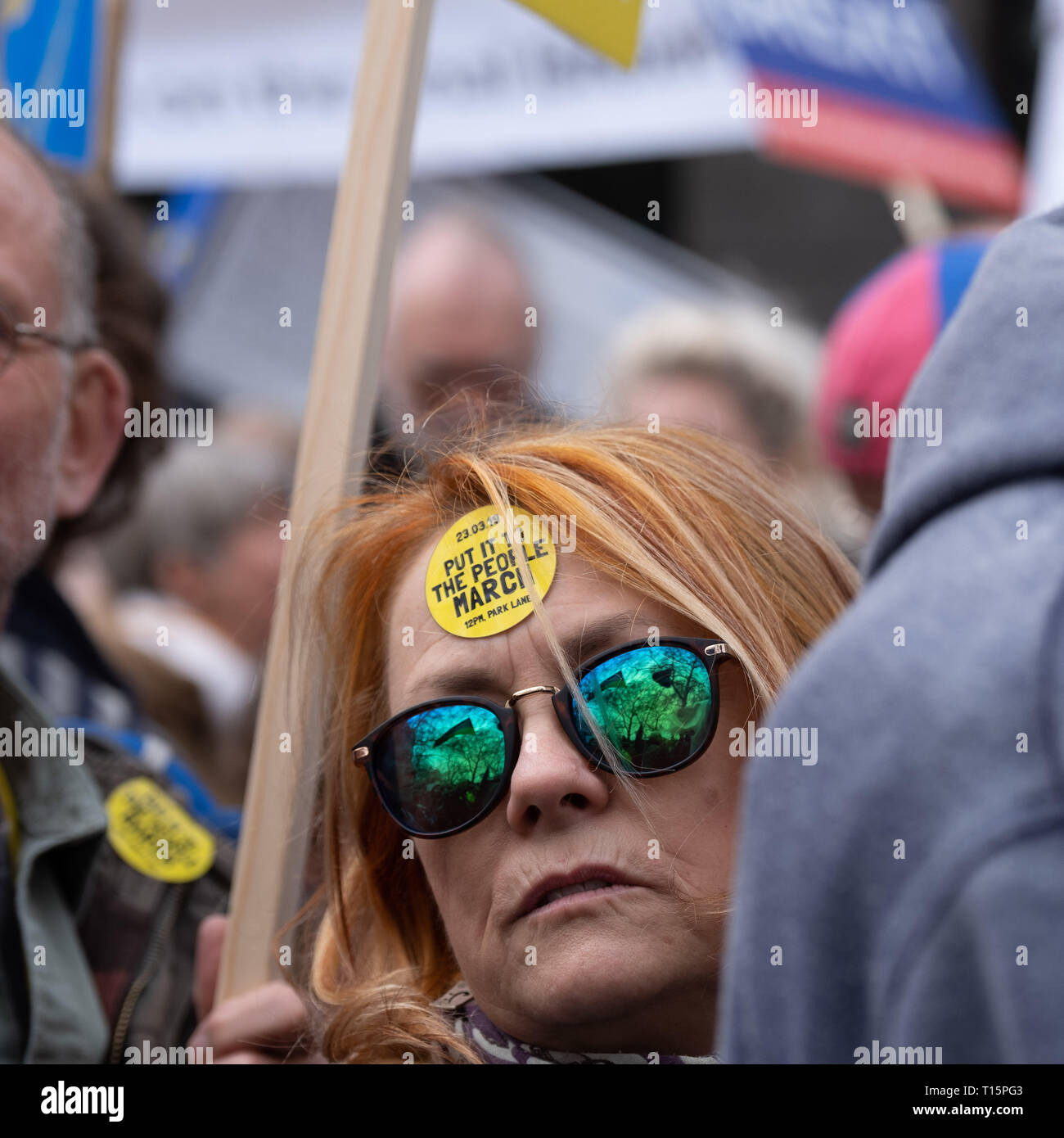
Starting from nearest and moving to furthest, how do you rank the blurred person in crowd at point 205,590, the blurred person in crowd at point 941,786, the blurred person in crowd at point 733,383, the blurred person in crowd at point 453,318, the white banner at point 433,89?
the blurred person in crowd at point 941,786
the blurred person in crowd at point 205,590
the blurred person in crowd at point 733,383
the blurred person in crowd at point 453,318
the white banner at point 433,89

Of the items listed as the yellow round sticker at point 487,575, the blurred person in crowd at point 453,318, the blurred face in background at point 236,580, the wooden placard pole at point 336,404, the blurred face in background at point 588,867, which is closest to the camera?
the blurred face in background at point 588,867

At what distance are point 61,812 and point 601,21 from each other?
4.22ft

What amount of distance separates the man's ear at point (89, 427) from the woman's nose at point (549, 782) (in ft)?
3.59

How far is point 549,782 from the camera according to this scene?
1.31 metres

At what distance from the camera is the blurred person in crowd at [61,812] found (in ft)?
5.98

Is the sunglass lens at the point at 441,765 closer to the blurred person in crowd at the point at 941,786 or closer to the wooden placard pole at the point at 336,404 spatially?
the wooden placard pole at the point at 336,404

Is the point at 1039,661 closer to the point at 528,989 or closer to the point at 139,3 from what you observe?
the point at 528,989

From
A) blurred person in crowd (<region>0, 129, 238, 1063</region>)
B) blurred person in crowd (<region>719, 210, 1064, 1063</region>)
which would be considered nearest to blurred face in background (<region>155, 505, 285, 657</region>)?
blurred person in crowd (<region>0, 129, 238, 1063</region>)

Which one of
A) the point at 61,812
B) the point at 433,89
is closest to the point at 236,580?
the point at 433,89

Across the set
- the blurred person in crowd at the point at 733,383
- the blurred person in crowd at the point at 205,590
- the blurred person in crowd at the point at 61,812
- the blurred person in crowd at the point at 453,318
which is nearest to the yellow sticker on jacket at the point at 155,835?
the blurred person in crowd at the point at 61,812

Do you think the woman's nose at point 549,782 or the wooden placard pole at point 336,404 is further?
the wooden placard pole at point 336,404

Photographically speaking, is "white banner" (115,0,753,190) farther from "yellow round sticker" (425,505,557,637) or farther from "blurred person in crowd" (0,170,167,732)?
"yellow round sticker" (425,505,557,637)

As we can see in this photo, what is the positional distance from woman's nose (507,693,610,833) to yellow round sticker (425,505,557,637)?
12 centimetres
